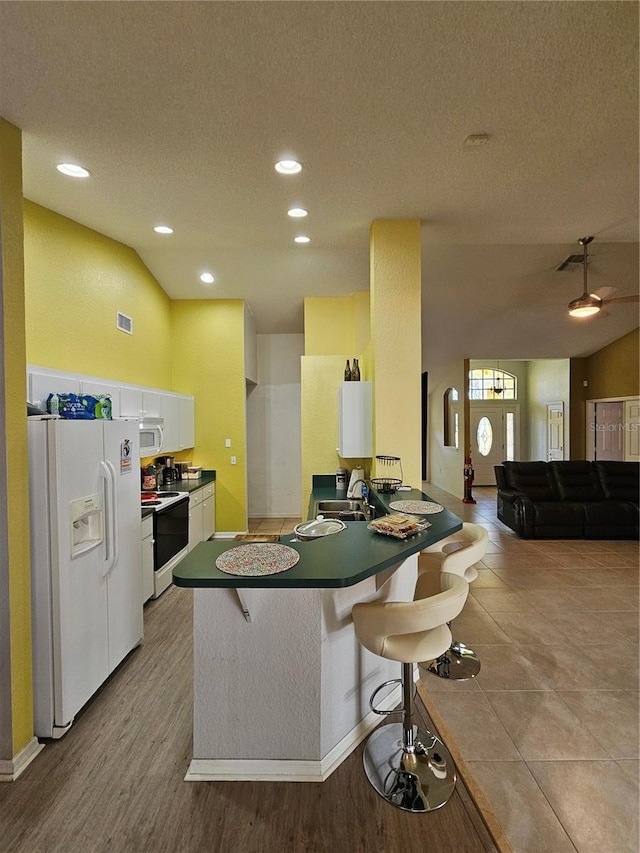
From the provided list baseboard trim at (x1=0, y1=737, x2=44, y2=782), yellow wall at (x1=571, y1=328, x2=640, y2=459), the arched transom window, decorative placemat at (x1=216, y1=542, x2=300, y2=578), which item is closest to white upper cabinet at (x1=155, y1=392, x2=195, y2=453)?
baseboard trim at (x1=0, y1=737, x2=44, y2=782)

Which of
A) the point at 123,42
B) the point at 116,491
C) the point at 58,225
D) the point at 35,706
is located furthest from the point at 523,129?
the point at 35,706

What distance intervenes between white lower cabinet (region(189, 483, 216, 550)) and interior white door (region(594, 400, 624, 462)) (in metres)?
7.44

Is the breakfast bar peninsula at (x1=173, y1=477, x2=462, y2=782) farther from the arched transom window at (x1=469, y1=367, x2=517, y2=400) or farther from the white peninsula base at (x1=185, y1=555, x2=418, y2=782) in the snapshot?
the arched transom window at (x1=469, y1=367, x2=517, y2=400)

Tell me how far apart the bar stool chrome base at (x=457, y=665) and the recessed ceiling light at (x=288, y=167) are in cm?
320

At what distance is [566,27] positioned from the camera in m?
1.65

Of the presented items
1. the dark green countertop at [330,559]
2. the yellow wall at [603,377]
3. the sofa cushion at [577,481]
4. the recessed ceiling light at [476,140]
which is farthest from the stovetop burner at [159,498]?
the yellow wall at [603,377]

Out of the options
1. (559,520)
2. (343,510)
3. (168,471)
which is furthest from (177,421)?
(559,520)

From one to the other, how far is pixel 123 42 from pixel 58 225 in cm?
211

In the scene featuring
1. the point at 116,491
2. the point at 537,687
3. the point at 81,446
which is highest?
the point at 81,446

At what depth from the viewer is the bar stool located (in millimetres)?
1734

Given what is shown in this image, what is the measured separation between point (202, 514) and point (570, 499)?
16.6 feet

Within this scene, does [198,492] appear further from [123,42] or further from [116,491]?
[123,42]

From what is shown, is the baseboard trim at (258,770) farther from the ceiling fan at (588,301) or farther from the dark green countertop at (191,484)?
the ceiling fan at (588,301)

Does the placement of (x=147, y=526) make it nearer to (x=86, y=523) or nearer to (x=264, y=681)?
(x=86, y=523)
